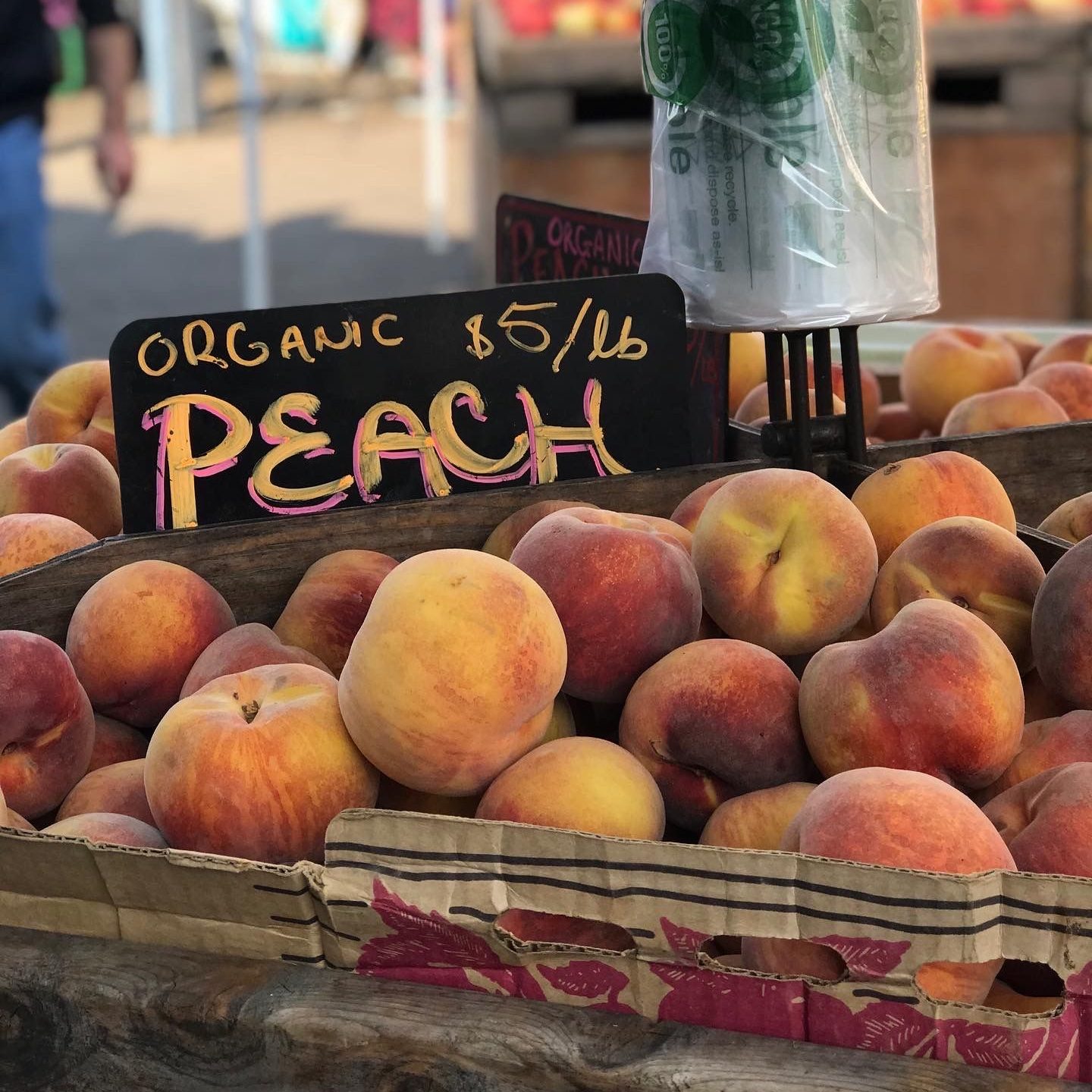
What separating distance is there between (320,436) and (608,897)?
0.65 m

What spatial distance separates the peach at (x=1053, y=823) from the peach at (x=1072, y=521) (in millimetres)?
412

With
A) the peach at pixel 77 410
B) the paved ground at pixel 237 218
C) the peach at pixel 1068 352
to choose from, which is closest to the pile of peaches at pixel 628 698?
the peach at pixel 77 410

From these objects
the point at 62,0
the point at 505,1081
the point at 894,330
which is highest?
the point at 62,0

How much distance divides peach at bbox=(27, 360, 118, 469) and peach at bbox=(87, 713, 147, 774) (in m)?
0.43

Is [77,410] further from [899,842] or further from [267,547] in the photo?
[899,842]

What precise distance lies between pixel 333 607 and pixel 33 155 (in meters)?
2.33

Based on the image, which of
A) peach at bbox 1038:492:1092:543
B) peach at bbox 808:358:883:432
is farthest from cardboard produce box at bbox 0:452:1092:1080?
peach at bbox 808:358:883:432

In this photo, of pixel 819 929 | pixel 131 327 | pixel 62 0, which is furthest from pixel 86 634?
pixel 62 0

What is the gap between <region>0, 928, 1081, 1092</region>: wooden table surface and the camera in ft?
2.36

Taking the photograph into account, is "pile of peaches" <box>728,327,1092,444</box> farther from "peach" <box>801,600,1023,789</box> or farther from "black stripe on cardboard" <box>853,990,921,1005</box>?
"black stripe on cardboard" <box>853,990,921,1005</box>

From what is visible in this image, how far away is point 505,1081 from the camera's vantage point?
76 cm

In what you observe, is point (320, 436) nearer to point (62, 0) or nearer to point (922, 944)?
point (922, 944)

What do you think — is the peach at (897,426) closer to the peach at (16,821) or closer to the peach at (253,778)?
the peach at (253,778)

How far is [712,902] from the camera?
28.7 inches
